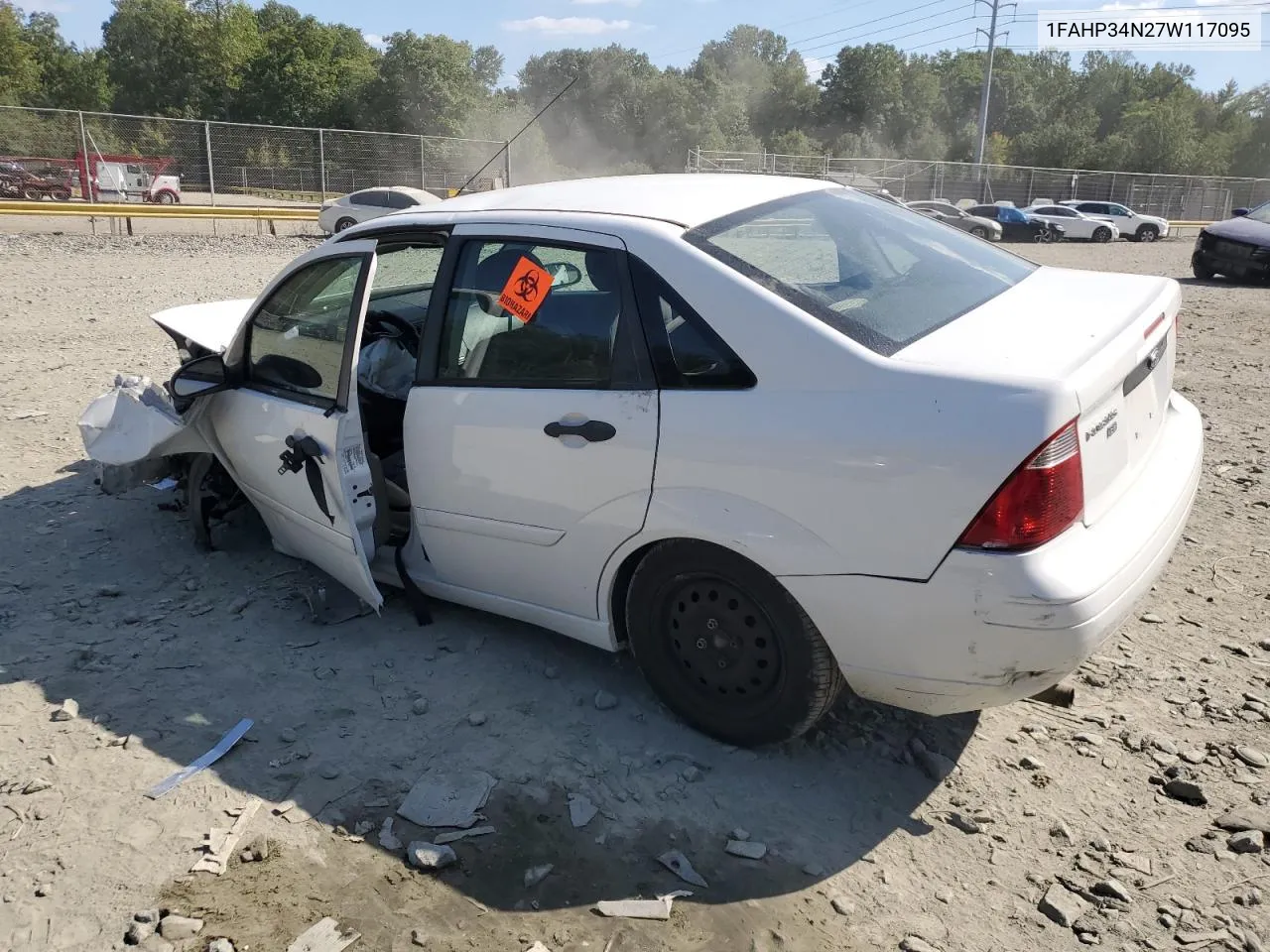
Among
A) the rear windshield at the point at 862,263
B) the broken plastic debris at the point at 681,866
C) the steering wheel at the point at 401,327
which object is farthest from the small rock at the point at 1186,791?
the steering wheel at the point at 401,327

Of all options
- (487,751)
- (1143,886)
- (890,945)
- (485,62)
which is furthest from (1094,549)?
(485,62)

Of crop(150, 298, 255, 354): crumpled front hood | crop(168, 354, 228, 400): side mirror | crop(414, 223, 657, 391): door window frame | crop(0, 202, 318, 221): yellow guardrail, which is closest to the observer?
crop(414, 223, 657, 391): door window frame

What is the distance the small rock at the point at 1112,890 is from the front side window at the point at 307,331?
2.99 meters

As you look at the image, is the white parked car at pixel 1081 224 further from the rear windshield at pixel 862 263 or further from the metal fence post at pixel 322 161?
the rear windshield at pixel 862 263

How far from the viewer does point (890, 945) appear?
2.45 m

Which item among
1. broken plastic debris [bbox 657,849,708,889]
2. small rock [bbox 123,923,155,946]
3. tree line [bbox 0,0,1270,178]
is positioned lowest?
small rock [bbox 123,923,155,946]

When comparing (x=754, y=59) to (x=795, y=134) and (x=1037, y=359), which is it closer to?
(x=795, y=134)

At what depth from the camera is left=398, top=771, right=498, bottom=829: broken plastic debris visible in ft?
9.58

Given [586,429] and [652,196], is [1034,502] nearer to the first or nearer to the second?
[586,429]

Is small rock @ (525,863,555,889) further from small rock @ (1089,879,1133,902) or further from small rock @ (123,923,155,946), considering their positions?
small rock @ (1089,879,1133,902)

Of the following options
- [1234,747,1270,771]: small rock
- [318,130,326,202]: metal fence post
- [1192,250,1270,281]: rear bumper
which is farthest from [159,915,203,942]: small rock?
[318,130,326,202]: metal fence post

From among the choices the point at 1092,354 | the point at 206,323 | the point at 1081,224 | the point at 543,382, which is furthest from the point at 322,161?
the point at 1092,354

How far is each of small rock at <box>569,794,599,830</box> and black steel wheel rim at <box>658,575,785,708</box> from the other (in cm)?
51

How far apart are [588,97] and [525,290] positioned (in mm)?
70459
